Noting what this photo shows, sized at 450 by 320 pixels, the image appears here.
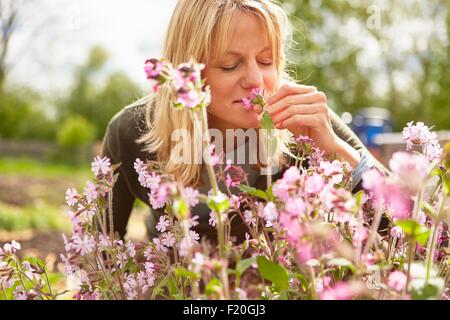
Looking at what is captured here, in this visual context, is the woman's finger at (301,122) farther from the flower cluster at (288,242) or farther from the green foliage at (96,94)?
the green foliage at (96,94)

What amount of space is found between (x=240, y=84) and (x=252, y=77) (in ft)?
0.27

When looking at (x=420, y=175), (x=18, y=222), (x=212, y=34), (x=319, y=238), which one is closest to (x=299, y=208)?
(x=319, y=238)

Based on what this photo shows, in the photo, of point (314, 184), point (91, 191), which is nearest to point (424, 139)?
point (314, 184)

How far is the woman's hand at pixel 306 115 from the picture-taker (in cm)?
152

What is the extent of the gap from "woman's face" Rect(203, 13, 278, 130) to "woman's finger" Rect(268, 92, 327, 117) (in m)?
0.24

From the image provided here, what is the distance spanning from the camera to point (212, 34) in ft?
6.77

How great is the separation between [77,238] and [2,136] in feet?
97.5

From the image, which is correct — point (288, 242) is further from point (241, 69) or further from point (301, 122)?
point (241, 69)

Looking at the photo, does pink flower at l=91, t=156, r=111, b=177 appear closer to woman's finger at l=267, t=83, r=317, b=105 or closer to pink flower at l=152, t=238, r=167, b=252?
pink flower at l=152, t=238, r=167, b=252

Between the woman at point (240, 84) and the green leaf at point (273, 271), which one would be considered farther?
the woman at point (240, 84)

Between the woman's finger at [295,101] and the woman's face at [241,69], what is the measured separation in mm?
243

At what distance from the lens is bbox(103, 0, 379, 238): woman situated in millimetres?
1581

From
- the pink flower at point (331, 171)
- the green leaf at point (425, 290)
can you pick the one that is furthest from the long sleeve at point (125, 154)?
the green leaf at point (425, 290)
